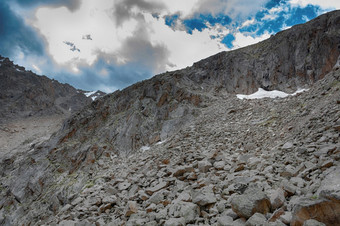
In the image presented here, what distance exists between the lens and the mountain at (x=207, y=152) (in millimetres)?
5898

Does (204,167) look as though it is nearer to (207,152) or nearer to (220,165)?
(220,165)

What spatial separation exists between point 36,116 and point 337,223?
12810 centimetres

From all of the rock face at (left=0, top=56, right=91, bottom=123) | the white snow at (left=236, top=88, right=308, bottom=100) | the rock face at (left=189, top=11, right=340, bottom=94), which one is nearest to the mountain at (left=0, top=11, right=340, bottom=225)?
the rock face at (left=189, top=11, right=340, bottom=94)

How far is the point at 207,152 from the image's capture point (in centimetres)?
1273

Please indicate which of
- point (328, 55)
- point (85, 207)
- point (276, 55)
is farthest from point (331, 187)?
point (276, 55)

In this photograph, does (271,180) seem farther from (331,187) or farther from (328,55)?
(328,55)

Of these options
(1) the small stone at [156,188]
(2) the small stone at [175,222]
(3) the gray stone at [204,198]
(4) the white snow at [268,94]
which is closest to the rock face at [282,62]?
(4) the white snow at [268,94]

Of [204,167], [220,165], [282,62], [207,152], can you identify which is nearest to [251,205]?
[220,165]

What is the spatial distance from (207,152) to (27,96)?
136 metres

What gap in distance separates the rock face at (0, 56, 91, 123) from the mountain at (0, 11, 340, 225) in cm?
7773

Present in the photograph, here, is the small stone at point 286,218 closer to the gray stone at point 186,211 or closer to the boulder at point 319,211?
the boulder at point 319,211

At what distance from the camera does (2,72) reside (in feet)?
456

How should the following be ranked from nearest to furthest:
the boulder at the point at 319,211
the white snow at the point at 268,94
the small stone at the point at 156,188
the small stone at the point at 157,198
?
the boulder at the point at 319,211
the small stone at the point at 157,198
the small stone at the point at 156,188
the white snow at the point at 268,94

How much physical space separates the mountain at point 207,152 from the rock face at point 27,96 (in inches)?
3060
